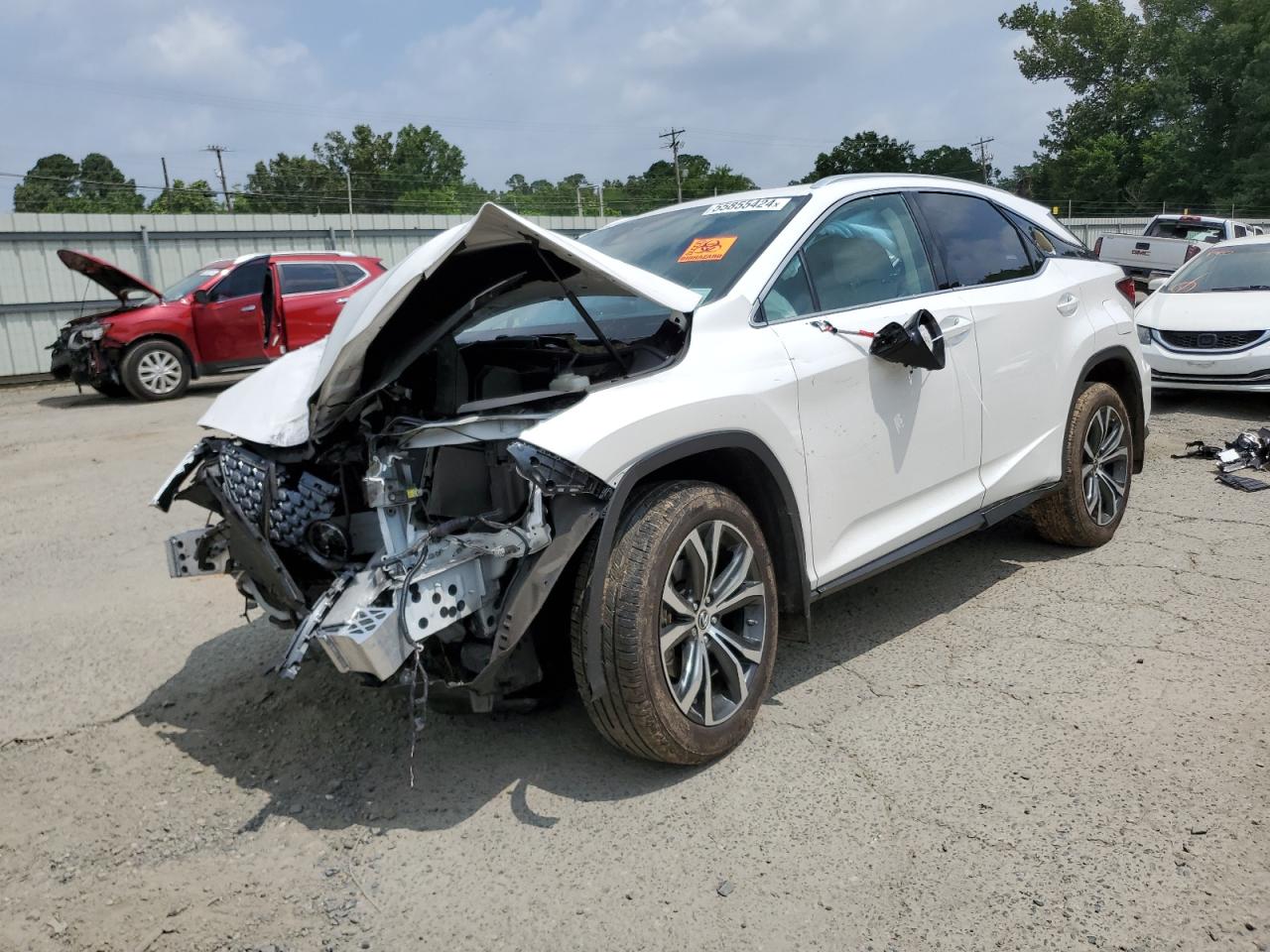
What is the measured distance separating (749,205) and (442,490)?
6.13 ft

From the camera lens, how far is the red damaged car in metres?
12.5

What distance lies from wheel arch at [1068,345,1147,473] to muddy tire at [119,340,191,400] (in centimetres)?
1132

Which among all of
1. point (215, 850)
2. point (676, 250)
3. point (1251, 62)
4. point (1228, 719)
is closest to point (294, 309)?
point (676, 250)

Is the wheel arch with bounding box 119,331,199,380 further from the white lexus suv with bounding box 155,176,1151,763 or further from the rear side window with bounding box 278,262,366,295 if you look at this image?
the white lexus suv with bounding box 155,176,1151,763

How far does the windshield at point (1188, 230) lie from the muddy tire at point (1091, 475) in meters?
15.6

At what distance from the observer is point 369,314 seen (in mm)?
2988

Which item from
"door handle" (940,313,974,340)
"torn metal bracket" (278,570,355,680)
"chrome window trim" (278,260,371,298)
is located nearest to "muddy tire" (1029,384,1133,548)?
"door handle" (940,313,974,340)

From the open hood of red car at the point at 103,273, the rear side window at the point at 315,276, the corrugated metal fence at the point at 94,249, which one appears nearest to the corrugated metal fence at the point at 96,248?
the corrugated metal fence at the point at 94,249

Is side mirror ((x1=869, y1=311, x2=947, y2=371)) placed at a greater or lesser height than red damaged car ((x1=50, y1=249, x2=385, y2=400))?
lesser

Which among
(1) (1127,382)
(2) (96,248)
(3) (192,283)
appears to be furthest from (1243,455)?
(2) (96,248)

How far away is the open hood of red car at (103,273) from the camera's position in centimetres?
1041

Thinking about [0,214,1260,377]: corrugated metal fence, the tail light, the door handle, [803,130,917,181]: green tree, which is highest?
[803,130,917,181]: green tree

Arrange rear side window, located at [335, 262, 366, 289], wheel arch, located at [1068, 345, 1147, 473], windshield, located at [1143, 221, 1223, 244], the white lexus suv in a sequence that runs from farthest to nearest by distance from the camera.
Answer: windshield, located at [1143, 221, 1223, 244], rear side window, located at [335, 262, 366, 289], wheel arch, located at [1068, 345, 1147, 473], the white lexus suv

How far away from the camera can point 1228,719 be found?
342 centimetres
